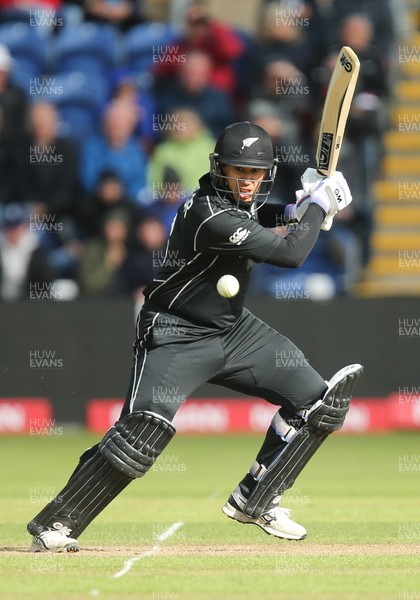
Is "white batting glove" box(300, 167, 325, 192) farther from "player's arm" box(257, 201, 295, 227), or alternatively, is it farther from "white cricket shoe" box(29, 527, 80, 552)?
"white cricket shoe" box(29, 527, 80, 552)

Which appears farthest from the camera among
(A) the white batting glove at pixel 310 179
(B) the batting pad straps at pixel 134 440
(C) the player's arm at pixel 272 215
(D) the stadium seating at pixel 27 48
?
(D) the stadium seating at pixel 27 48

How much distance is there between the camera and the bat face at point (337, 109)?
741cm

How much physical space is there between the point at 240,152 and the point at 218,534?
2.32 metres

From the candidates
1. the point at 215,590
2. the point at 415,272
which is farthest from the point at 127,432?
the point at 415,272

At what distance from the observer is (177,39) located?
660 inches

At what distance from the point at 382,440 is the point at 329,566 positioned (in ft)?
23.1

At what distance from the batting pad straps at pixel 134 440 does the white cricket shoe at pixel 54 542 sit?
49cm

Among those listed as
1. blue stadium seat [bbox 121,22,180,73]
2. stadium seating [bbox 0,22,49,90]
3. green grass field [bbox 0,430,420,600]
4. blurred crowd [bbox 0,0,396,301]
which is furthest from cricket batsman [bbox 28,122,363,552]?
stadium seating [bbox 0,22,49,90]

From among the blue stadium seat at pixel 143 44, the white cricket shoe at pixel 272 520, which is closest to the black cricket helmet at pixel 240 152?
the white cricket shoe at pixel 272 520

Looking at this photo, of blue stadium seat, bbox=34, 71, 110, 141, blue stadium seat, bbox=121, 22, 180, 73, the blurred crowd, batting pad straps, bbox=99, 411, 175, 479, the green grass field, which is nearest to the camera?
the green grass field

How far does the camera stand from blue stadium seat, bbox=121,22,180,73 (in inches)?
665

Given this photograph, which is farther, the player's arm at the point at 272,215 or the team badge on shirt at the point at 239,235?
the player's arm at the point at 272,215

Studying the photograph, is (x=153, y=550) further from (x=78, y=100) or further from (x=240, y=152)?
(x=78, y=100)

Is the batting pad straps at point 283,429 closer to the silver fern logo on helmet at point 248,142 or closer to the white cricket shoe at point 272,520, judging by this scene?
the white cricket shoe at point 272,520
